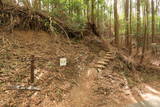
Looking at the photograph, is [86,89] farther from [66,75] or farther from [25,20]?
[25,20]

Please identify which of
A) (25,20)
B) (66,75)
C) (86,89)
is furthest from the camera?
(25,20)

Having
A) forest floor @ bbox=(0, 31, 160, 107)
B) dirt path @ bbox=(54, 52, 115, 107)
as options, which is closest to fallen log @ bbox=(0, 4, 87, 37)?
forest floor @ bbox=(0, 31, 160, 107)

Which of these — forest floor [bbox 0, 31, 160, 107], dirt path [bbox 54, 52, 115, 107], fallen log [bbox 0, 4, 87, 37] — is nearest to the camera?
forest floor [bbox 0, 31, 160, 107]

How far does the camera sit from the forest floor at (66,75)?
172 inches

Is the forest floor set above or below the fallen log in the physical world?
below

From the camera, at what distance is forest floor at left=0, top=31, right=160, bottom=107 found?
4359 mm

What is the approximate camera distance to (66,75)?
558cm

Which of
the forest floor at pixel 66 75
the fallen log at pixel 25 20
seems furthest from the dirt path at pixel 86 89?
the fallen log at pixel 25 20

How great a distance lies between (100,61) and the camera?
729cm

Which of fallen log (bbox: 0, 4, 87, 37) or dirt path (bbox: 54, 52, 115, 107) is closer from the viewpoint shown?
dirt path (bbox: 54, 52, 115, 107)

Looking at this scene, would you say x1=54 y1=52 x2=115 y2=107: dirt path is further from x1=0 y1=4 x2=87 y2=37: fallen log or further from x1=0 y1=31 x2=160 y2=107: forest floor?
x1=0 y1=4 x2=87 y2=37: fallen log

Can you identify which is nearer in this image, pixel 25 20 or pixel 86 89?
pixel 86 89

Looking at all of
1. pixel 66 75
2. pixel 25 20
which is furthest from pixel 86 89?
pixel 25 20

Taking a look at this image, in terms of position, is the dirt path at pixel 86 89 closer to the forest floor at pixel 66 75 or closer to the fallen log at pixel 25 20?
the forest floor at pixel 66 75
